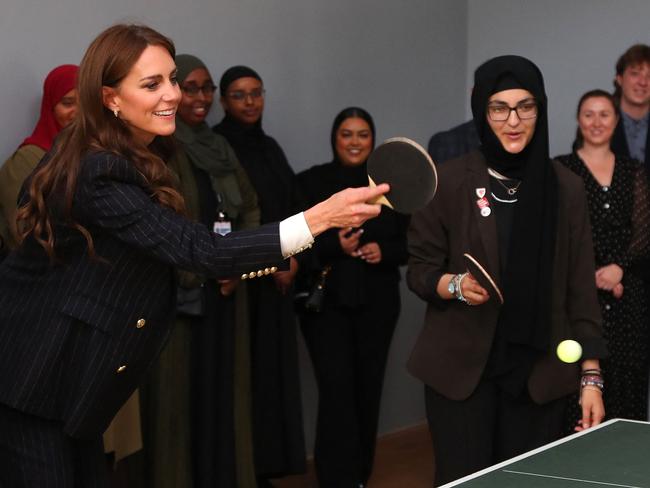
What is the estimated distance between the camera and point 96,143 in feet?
7.48

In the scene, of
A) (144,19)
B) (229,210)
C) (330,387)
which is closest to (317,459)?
(330,387)

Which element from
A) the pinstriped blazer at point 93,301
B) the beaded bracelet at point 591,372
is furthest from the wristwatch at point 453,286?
the pinstriped blazer at point 93,301

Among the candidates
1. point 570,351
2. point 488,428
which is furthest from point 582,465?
point 488,428

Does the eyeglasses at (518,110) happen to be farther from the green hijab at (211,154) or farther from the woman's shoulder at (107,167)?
the green hijab at (211,154)

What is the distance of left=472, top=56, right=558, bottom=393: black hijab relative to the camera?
2.89m

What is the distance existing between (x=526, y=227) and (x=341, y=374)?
6.37ft

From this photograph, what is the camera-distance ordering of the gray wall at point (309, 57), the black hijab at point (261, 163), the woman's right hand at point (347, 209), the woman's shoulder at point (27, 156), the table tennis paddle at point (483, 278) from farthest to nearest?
the black hijab at point (261, 163) < the gray wall at point (309, 57) < the woman's shoulder at point (27, 156) < the table tennis paddle at point (483, 278) < the woman's right hand at point (347, 209)

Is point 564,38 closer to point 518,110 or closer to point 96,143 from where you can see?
point 518,110

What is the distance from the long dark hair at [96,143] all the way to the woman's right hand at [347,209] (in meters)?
0.35

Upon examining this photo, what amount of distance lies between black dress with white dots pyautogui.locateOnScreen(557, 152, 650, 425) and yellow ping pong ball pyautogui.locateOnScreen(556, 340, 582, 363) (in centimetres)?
163

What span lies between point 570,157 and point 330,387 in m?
1.51

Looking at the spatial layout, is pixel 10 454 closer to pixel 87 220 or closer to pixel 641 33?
pixel 87 220

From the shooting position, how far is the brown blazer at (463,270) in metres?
2.93

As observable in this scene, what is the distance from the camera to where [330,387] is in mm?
4668
